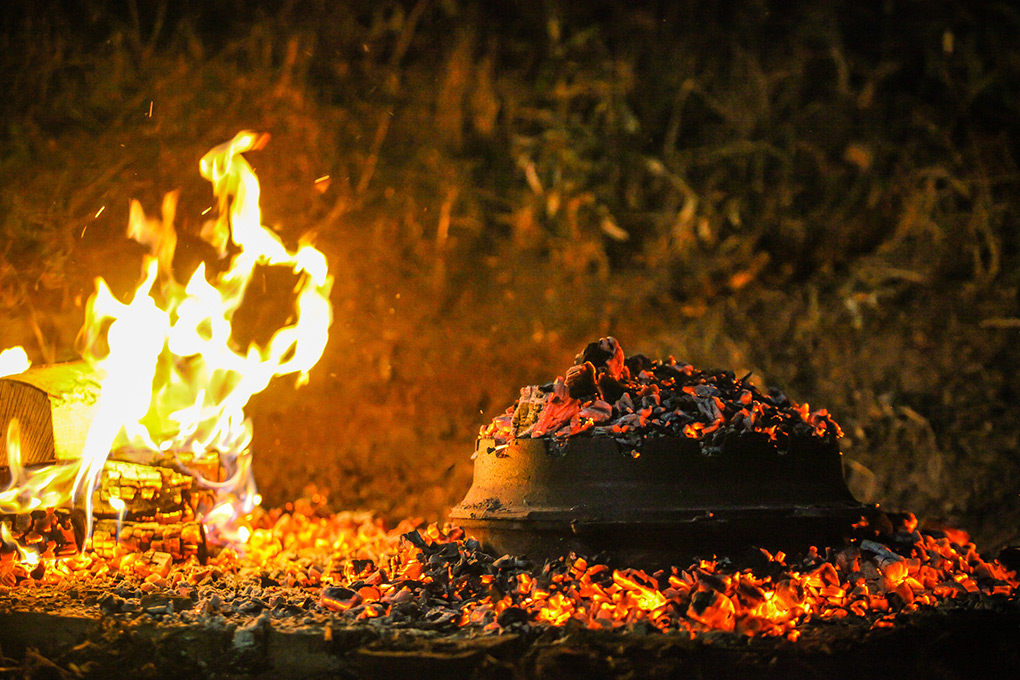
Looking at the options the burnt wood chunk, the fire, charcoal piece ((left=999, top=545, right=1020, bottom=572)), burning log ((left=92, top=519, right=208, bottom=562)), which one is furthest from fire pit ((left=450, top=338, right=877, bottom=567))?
the burnt wood chunk

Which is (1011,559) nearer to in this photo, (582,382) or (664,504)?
(664,504)

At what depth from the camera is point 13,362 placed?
11.6 ft

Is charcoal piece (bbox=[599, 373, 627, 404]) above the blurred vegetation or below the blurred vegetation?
below

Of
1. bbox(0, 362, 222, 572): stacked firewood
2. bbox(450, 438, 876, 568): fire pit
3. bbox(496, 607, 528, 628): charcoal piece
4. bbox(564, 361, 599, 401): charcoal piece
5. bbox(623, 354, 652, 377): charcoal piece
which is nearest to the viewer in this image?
bbox(496, 607, 528, 628): charcoal piece

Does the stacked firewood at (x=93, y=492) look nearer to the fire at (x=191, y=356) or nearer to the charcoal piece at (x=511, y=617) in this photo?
the fire at (x=191, y=356)

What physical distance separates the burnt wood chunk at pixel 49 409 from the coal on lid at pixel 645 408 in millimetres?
1789

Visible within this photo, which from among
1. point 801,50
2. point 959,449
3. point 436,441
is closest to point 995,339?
point 959,449

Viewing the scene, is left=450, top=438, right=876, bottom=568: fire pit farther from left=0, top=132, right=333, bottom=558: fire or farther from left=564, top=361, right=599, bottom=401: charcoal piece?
left=0, top=132, right=333, bottom=558: fire

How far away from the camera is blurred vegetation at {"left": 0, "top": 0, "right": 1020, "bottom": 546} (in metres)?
4.83

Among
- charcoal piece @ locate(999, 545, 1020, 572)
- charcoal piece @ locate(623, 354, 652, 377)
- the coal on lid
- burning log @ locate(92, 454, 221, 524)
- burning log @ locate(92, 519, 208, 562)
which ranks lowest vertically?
charcoal piece @ locate(999, 545, 1020, 572)

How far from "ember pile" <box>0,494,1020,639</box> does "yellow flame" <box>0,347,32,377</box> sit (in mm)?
720

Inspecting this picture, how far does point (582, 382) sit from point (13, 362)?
8.07 ft

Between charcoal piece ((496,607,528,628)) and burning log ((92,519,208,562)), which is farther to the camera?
burning log ((92,519,208,562))

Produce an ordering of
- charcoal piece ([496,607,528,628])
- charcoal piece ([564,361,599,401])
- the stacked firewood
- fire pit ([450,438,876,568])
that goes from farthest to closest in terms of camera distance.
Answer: the stacked firewood, charcoal piece ([564,361,599,401]), fire pit ([450,438,876,568]), charcoal piece ([496,607,528,628])
